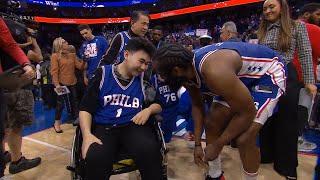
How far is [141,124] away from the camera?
6.74 ft

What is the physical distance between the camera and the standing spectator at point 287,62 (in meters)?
2.33

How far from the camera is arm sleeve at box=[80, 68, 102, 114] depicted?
202cm

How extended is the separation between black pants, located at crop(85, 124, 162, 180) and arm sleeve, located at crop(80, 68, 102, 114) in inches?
5.5

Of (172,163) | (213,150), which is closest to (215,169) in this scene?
(213,150)

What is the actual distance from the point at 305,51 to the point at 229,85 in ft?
3.59

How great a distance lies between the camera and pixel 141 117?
80.0 inches

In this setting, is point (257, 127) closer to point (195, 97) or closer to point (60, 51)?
point (195, 97)

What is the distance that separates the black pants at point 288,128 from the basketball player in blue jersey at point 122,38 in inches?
53.3

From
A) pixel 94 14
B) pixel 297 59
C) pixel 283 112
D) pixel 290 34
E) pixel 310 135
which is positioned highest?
pixel 94 14

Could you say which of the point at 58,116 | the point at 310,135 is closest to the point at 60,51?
the point at 58,116

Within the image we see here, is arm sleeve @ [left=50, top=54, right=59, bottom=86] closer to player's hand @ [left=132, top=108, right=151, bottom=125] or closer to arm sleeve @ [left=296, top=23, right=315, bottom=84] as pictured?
player's hand @ [left=132, top=108, right=151, bottom=125]

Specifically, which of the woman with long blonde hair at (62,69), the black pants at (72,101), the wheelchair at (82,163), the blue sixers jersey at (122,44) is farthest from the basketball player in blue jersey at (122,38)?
the black pants at (72,101)

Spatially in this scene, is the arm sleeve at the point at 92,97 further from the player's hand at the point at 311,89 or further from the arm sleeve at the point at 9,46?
the player's hand at the point at 311,89

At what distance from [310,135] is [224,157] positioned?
4.80 ft
